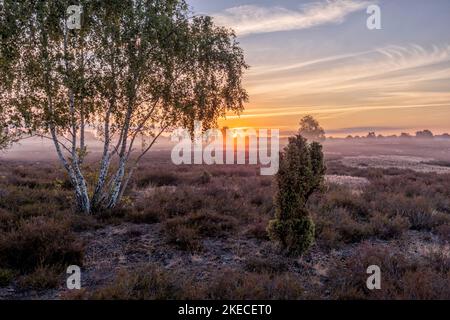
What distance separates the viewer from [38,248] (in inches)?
382

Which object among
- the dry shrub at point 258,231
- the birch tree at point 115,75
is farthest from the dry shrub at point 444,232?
the birch tree at point 115,75

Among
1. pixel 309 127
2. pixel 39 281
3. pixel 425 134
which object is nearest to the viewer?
pixel 39 281

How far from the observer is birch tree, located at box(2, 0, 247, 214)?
12.6m

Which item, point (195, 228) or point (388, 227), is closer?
point (195, 228)

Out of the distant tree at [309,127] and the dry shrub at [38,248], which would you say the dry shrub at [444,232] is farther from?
the distant tree at [309,127]

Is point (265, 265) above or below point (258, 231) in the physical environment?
below

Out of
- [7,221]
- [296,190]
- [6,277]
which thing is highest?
[296,190]

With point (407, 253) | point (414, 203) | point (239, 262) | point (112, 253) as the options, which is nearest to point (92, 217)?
point (112, 253)

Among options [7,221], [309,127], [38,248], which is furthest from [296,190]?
[309,127]

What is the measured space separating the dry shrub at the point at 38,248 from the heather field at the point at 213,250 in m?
0.03

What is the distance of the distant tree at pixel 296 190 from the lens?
9.68 m

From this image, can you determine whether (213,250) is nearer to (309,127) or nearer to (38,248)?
(38,248)

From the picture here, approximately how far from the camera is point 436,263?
9469 mm

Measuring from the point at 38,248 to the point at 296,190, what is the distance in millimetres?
7788
